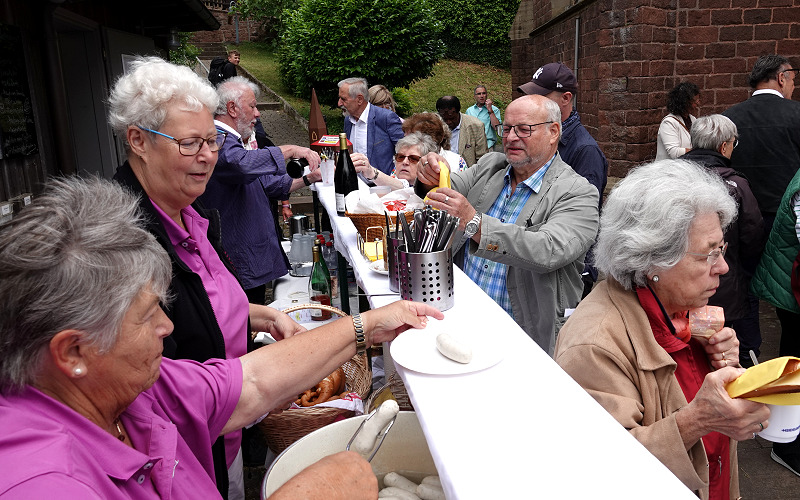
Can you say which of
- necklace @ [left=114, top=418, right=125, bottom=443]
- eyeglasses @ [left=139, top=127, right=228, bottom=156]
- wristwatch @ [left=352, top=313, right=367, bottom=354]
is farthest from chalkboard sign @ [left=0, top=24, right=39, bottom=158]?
necklace @ [left=114, top=418, right=125, bottom=443]

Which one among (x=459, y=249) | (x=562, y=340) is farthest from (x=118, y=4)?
(x=562, y=340)

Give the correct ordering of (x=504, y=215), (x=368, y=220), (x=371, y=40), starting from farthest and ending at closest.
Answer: (x=371, y=40) < (x=504, y=215) < (x=368, y=220)

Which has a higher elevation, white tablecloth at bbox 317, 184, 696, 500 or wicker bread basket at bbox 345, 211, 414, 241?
wicker bread basket at bbox 345, 211, 414, 241

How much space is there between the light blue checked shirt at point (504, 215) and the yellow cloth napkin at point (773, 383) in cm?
168

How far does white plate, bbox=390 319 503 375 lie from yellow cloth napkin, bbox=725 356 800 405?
24.5 inches

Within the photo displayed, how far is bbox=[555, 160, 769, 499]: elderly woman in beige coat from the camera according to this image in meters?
1.81

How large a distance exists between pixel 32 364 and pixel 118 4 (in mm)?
8276

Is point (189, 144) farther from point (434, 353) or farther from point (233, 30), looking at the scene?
point (233, 30)

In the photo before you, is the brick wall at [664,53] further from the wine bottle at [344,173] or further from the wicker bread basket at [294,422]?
the wicker bread basket at [294,422]

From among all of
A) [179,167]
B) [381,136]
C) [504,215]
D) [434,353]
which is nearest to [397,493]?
[434,353]

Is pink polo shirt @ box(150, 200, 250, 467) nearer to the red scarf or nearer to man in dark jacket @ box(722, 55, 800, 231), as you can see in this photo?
the red scarf

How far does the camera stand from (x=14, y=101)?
4574mm

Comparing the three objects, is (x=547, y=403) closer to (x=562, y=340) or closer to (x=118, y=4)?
(x=562, y=340)

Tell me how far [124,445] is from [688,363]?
1827 millimetres
